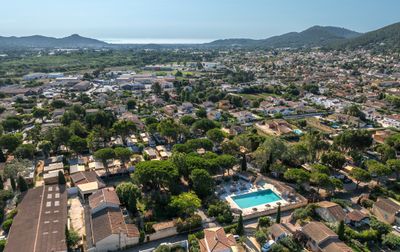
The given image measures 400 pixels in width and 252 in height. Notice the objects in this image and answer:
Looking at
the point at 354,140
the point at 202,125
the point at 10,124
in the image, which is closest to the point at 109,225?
the point at 202,125

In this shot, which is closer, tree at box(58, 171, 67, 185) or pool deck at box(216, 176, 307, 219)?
pool deck at box(216, 176, 307, 219)

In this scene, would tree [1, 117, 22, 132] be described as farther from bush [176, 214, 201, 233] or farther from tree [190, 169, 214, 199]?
bush [176, 214, 201, 233]

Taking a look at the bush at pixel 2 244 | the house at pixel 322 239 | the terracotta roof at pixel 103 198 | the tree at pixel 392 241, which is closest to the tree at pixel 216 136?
the terracotta roof at pixel 103 198

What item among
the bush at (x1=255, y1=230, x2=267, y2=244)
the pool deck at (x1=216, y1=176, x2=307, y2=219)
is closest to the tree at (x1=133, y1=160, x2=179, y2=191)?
the pool deck at (x1=216, y1=176, x2=307, y2=219)

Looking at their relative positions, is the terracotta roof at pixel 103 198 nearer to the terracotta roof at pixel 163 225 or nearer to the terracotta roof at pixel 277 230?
the terracotta roof at pixel 163 225

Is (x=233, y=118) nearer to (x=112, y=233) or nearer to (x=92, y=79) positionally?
(x=112, y=233)

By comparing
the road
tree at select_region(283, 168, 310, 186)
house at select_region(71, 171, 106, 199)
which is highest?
tree at select_region(283, 168, 310, 186)

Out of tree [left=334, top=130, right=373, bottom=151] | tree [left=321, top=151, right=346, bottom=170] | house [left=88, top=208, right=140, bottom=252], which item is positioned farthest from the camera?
tree [left=334, top=130, right=373, bottom=151]
